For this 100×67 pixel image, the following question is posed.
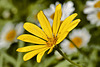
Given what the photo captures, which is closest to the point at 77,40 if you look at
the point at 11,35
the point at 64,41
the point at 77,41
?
the point at 77,41

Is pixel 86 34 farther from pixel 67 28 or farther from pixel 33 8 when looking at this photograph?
pixel 67 28

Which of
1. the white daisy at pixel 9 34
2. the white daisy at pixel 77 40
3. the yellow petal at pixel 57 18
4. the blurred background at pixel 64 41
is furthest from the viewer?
the white daisy at pixel 9 34

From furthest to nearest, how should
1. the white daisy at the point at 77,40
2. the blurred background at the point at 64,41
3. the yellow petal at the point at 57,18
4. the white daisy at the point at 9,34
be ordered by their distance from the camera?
the white daisy at the point at 9,34 < the white daisy at the point at 77,40 < the blurred background at the point at 64,41 < the yellow petal at the point at 57,18


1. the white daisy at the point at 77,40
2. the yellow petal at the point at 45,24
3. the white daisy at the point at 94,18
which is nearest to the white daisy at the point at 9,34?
the white daisy at the point at 77,40

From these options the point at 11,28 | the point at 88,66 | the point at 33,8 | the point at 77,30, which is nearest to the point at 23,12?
the point at 33,8

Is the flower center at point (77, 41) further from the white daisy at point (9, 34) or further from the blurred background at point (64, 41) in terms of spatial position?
the white daisy at point (9, 34)

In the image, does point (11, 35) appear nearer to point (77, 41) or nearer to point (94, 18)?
point (77, 41)

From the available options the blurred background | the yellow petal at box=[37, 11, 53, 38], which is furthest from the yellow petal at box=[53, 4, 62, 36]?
the blurred background
